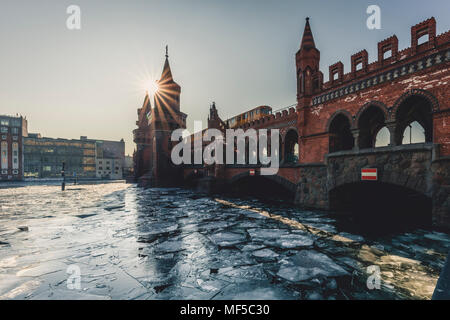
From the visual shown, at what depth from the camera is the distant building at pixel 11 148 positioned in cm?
4891

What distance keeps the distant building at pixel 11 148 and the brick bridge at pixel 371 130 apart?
6446 cm

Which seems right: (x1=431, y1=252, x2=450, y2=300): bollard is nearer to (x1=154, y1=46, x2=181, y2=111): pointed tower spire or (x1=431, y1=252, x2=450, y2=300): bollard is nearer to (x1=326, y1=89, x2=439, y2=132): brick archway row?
(x1=326, y1=89, x2=439, y2=132): brick archway row

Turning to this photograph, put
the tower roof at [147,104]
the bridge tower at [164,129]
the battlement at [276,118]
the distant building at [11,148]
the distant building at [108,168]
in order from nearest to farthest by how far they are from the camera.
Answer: the battlement at [276,118], the bridge tower at [164,129], the tower roof at [147,104], the distant building at [11,148], the distant building at [108,168]

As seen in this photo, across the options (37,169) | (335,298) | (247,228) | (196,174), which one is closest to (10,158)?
(37,169)

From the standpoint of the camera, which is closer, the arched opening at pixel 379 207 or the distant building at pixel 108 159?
the arched opening at pixel 379 207

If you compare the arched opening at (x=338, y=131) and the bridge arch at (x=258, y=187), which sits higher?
the arched opening at (x=338, y=131)

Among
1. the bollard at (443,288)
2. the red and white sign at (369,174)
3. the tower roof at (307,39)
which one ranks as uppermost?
the tower roof at (307,39)

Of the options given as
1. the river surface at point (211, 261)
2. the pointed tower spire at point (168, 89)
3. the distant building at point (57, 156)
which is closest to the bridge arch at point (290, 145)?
the river surface at point (211, 261)

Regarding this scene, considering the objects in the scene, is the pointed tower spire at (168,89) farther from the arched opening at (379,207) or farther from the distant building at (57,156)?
the distant building at (57,156)

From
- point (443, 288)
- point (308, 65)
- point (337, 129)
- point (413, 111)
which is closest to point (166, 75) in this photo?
point (308, 65)

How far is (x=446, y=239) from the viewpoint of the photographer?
564 centimetres

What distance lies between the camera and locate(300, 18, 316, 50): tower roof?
1128 centimetres

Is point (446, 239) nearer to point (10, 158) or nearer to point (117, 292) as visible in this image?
point (117, 292)

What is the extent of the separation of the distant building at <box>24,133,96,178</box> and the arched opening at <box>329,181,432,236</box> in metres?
67.3
